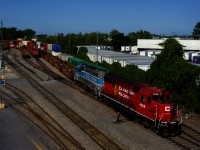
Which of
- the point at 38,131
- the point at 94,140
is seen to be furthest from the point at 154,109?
the point at 38,131

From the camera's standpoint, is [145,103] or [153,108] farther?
[145,103]

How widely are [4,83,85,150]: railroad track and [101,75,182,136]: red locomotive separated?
5.75 m

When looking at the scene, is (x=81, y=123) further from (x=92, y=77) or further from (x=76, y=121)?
(x=92, y=77)

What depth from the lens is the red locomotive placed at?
76.0ft

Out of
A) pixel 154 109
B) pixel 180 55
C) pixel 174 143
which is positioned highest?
pixel 180 55

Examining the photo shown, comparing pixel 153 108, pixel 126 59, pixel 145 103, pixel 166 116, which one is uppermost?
pixel 126 59

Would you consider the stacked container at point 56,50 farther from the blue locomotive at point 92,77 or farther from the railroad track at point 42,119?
the railroad track at point 42,119

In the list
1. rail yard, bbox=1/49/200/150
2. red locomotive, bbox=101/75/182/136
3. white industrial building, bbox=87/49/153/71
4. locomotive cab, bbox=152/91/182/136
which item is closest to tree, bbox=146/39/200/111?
rail yard, bbox=1/49/200/150

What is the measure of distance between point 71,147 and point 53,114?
9.07m

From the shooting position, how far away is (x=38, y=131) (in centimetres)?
2466

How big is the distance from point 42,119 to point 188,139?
12.2m

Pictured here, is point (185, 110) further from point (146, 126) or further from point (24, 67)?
point (24, 67)

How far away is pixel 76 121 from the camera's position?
2762cm

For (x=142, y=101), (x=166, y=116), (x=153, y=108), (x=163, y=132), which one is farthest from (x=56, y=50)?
(x=166, y=116)
